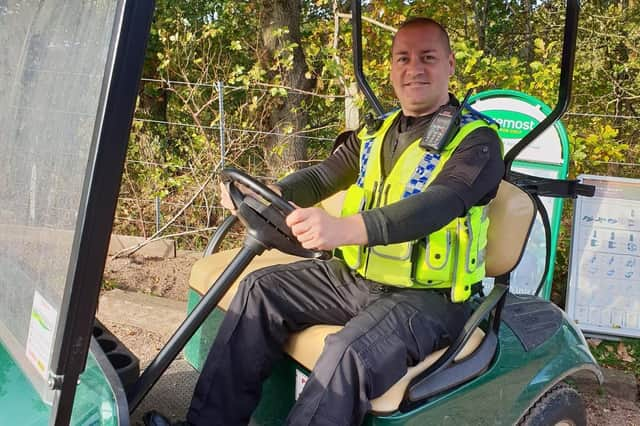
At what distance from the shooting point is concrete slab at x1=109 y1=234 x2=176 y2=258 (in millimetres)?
4984

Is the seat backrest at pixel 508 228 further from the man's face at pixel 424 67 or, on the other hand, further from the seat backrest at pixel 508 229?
the man's face at pixel 424 67

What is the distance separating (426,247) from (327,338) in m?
0.43

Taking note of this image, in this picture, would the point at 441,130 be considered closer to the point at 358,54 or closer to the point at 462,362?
the point at 462,362

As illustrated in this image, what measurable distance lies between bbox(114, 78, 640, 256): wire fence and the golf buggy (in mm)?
3225

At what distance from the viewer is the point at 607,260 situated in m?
3.46

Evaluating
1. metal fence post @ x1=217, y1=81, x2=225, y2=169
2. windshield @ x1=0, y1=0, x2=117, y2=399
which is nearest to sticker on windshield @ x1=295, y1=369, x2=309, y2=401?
windshield @ x1=0, y1=0, x2=117, y2=399

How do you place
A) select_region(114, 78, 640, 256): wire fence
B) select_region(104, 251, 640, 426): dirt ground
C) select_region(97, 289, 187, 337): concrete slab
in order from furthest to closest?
select_region(114, 78, 640, 256): wire fence → select_region(97, 289, 187, 337): concrete slab → select_region(104, 251, 640, 426): dirt ground

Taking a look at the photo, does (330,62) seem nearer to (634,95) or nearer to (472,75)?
(472,75)

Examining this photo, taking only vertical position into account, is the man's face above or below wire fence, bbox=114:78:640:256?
above

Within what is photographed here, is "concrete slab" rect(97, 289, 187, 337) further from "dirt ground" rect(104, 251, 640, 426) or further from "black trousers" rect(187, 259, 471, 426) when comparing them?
"black trousers" rect(187, 259, 471, 426)

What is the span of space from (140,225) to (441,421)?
4084mm

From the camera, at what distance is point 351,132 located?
2457mm

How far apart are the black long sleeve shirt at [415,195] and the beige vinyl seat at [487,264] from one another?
188mm

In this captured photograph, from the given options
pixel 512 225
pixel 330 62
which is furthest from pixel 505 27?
pixel 512 225
